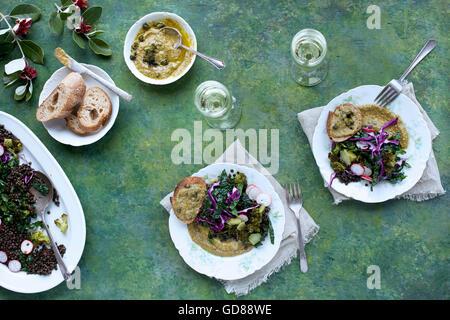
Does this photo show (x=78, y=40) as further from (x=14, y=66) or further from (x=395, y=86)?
(x=395, y=86)

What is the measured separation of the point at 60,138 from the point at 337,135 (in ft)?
7.53

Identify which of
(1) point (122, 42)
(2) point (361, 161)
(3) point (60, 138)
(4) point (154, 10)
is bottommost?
(3) point (60, 138)

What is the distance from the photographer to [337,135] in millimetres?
3510

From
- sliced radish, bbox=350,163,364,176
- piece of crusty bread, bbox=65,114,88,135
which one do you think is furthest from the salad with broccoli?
piece of crusty bread, bbox=65,114,88,135

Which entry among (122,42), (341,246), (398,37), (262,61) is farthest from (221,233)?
(398,37)

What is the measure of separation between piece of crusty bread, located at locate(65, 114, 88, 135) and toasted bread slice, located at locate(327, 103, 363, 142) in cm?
204

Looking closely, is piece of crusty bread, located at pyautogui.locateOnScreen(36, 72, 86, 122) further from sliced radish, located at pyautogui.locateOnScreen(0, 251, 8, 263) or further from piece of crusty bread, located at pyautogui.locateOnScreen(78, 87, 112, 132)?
sliced radish, located at pyautogui.locateOnScreen(0, 251, 8, 263)

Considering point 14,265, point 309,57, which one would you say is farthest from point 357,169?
point 14,265

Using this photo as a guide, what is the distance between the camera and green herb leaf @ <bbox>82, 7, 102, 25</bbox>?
3807mm

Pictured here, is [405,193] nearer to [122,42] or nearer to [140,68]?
[140,68]

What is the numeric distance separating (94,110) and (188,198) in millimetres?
1079

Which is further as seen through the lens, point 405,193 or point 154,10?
point 154,10

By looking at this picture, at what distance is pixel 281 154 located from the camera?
3736 mm

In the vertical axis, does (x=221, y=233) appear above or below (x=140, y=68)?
below
